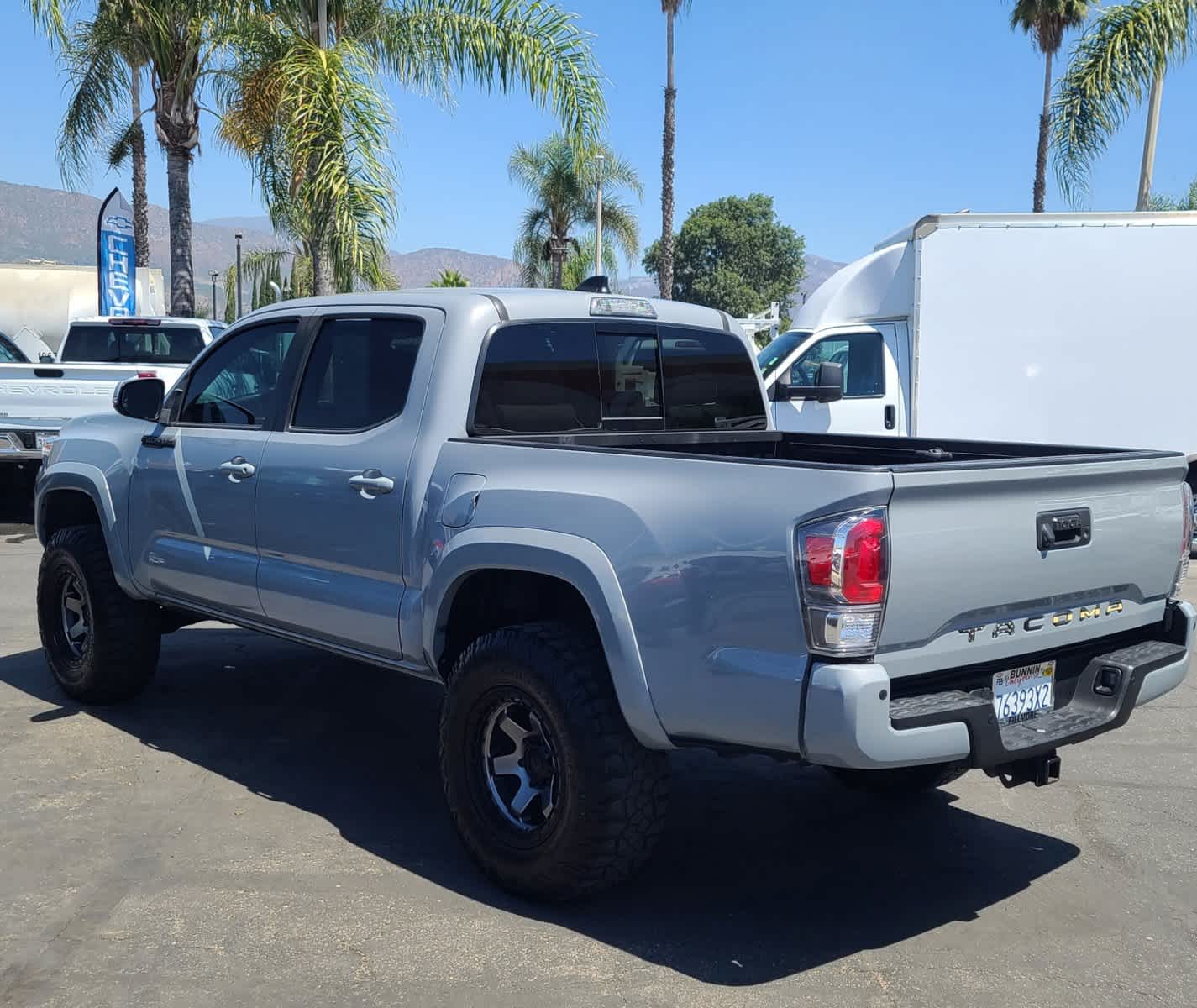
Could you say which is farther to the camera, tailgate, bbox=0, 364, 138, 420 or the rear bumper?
tailgate, bbox=0, 364, 138, 420

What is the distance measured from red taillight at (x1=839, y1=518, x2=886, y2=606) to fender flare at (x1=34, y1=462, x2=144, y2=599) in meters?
3.77

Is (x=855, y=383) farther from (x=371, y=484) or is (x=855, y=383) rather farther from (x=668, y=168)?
(x=668, y=168)

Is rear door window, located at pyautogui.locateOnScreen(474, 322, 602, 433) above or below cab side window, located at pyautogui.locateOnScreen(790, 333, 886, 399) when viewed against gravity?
below

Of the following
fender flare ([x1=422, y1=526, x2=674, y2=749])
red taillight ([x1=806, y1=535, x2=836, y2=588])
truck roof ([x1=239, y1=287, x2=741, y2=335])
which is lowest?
fender flare ([x1=422, y1=526, x2=674, y2=749])

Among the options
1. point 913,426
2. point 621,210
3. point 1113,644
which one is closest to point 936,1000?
point 1113,644

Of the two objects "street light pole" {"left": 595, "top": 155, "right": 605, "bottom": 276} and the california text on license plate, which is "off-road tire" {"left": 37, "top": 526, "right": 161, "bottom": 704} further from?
"street light pole" {"left": 595, "top": 155, "right": 605, "bottom": 276}

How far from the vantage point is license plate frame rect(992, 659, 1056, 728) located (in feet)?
11.9

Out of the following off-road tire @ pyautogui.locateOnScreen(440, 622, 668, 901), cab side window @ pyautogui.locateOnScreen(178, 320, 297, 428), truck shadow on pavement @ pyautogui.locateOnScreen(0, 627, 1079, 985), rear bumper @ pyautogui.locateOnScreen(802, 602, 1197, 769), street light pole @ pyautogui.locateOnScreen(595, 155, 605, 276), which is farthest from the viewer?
street light pole @ pyautogui.locateOnScreen(595, 155, 605, 276)

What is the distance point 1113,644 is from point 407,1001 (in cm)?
246

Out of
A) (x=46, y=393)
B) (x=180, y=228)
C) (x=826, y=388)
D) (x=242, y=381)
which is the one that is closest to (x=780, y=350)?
(x=826, y=388)

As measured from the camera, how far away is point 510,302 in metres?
4.66

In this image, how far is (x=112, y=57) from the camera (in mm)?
17656

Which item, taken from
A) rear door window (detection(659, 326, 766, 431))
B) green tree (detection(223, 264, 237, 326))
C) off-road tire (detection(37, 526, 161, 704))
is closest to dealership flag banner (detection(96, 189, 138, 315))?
off-road tire (detection(37, 526, 161, 704))

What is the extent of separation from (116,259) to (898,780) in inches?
736
